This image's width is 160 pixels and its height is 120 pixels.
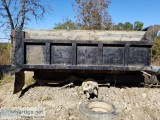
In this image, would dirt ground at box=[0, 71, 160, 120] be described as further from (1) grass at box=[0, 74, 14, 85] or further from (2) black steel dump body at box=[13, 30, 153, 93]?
(1) grass at box=[0, 74, 14, 85]

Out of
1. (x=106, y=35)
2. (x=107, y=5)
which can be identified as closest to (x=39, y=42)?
(x=106, y=35)

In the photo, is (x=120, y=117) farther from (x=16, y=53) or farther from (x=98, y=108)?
(x=16, y=53)

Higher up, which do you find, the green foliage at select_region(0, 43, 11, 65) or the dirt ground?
the green foliage at select_region(0, 43, 11, 65)

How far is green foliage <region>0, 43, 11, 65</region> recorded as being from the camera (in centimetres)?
1303

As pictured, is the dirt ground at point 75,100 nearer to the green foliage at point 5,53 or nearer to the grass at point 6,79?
the grass at point 6,79

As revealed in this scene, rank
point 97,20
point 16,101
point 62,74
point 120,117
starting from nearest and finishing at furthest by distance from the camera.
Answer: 1. point 120,117
2. point 16,101
3. point 62,74
4. point 97,20

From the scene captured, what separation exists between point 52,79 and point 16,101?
1093 millimetres

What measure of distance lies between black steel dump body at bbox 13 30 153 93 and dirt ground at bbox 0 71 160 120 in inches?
21.2

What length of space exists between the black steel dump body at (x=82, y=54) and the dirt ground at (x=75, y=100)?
0.54 meters

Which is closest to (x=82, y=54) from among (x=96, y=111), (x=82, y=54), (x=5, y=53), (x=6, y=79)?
(x=82, y=54)

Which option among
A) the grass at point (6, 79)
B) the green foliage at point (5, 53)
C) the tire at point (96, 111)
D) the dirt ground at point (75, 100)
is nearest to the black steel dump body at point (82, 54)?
the dirt ground at point (75, 100)

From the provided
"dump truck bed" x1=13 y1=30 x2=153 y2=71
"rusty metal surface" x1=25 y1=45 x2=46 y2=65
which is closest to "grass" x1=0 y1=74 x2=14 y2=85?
"dump truck bed" x1=13 y1=30 x2=153 y2=71

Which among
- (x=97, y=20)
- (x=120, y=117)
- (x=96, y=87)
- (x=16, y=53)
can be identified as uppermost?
(x=97, y=20)

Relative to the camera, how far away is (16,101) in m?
4.62
